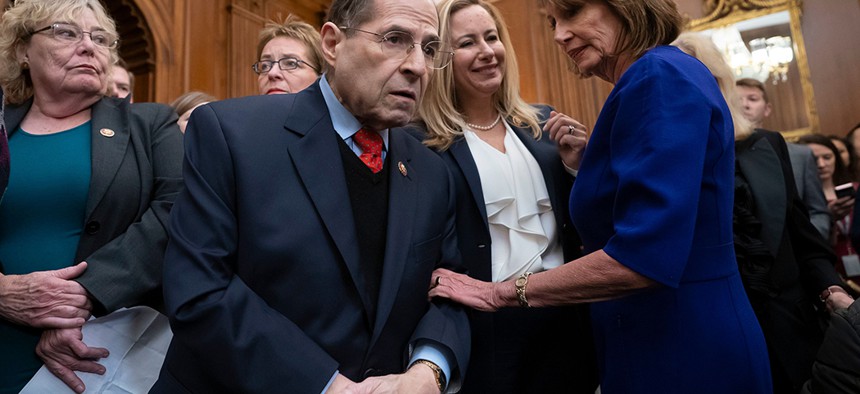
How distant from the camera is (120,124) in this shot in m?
1.65

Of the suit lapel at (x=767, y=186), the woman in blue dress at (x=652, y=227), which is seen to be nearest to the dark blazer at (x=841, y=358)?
the woman in blue dress at (x=652, y=227)

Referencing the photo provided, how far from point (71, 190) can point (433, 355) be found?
1.00 meters

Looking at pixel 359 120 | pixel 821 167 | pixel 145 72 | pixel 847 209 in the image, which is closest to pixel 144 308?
pixel 359 120

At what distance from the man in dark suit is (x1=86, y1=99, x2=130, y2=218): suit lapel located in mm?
471

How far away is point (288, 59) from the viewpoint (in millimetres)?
2533

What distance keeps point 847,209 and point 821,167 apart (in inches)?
23.4

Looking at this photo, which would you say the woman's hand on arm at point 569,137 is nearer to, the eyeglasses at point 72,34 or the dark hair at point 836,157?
the eyeglasses at point 72,34

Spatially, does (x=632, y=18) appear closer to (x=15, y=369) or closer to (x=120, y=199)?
(x=120, y=199)

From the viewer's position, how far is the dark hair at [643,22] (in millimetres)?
1278

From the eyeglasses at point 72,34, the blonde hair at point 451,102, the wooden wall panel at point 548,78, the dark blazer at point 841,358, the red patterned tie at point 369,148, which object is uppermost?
the wooden wall panel at point 548,78

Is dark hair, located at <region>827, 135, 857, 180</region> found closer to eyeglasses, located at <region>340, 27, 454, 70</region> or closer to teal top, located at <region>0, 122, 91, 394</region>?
eyeglasses, located at <region>340, 27, 454, 70</region>

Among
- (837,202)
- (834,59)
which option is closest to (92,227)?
(837,202)

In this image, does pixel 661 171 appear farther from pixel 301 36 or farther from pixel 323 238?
pixel 301 36

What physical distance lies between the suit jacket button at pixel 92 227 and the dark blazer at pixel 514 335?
3.01ft
